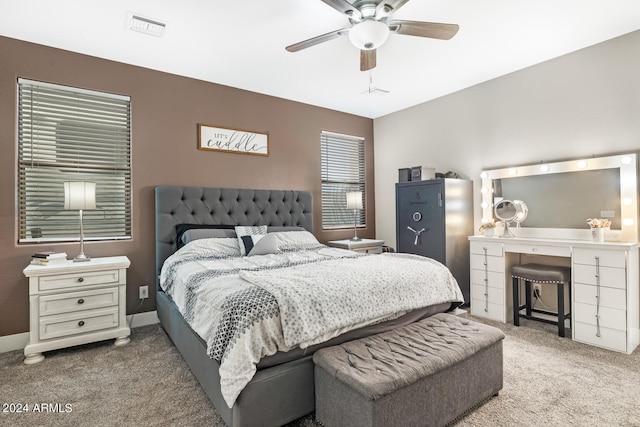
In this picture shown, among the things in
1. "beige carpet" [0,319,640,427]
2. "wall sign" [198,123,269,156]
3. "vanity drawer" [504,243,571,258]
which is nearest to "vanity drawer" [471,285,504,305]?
"vanity drawer" [504,243,571,258]

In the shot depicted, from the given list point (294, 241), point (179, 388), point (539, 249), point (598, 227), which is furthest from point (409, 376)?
point (598, 227)

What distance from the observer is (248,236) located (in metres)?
3.29

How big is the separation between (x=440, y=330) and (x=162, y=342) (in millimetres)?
2349

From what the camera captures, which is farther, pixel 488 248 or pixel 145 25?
pixel 488 248

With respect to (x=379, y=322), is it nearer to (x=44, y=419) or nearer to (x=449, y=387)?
(x=449, y=387)

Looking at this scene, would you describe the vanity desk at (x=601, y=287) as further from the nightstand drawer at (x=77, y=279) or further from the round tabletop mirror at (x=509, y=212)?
the nightstand drawer at (x=77, y=279)

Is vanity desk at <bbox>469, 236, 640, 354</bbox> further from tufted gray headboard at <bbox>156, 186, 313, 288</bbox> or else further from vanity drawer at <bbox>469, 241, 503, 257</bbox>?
tufted gray headboard at <bbox>156, 186, 313, 288</bbox>

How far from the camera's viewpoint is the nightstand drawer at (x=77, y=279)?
2.59 m

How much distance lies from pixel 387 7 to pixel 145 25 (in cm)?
191

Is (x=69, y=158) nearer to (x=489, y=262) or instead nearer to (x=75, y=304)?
(x=75, y=304)

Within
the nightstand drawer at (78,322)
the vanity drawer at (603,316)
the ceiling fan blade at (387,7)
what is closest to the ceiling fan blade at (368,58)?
the ceiling fan blade at (387,7)

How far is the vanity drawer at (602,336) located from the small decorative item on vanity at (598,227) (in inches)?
29.2

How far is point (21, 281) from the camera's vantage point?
2.84 meters

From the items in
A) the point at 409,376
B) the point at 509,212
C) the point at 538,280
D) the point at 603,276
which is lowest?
the point at 409,376
